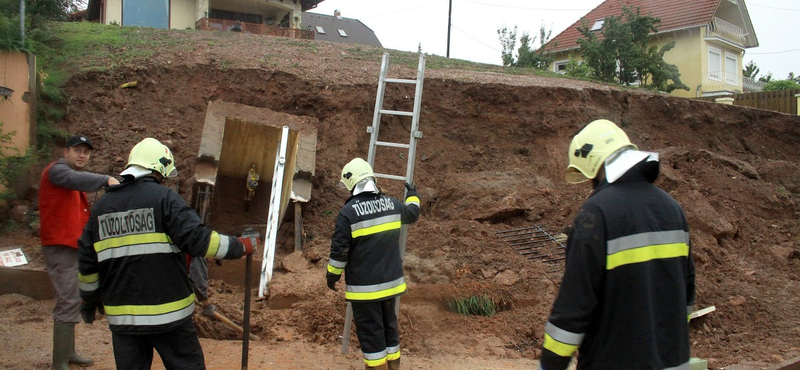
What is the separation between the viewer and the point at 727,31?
27.2 m

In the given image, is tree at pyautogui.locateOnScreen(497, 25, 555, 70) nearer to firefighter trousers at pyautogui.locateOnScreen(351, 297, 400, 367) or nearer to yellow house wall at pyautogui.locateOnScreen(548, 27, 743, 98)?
yellow house wall at pyautogui.locateOnScreen(548, 27, 743, 98)

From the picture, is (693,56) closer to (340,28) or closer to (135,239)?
(340,28)

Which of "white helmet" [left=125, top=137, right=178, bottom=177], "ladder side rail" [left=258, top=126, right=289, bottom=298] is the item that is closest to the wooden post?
"ladder side rail" [left=258, top=126, right=289, bottom=298]

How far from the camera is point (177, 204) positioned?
3.45m

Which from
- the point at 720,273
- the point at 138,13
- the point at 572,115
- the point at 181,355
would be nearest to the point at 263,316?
the point at 181,355

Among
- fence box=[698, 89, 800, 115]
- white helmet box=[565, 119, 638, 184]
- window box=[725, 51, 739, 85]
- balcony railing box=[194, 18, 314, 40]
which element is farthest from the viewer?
window box=[725, 51, 739, 85]

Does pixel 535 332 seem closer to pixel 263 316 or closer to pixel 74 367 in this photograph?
pixel 263 316

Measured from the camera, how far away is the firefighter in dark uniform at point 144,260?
342 centimetres

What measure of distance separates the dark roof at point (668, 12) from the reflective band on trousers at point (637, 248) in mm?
22718

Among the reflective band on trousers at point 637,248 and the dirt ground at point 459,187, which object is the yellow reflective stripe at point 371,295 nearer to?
the dirt ground at point 459,187

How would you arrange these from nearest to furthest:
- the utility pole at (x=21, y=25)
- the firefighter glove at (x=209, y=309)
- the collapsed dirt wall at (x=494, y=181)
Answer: the firefighter glove at (x=209, y=309) < the collapsed dirt wall at (x=494, y=181) < the utility pole at (x=21, y=25)

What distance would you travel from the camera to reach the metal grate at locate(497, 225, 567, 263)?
771 centimetres

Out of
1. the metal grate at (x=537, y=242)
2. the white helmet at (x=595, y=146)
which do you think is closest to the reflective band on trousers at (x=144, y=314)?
the white helmet at (x=595, y=146)

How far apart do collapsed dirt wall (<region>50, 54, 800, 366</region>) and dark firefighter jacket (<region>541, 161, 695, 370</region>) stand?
11.6ft
